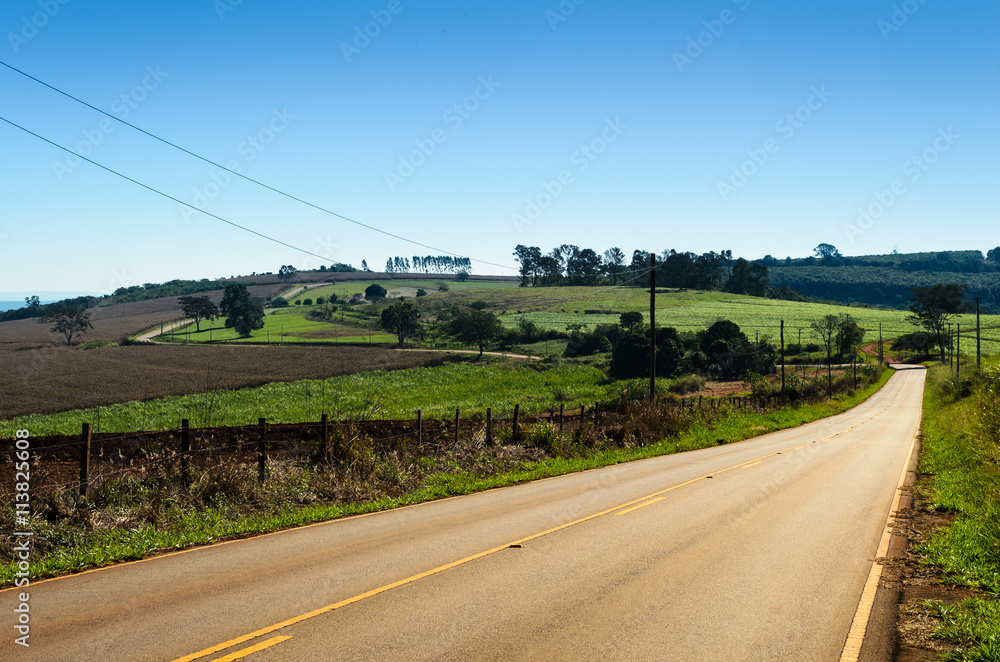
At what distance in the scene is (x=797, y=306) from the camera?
481 ft

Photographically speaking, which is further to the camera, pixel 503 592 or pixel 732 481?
pixel 732 481

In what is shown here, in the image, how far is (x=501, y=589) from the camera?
7988mm

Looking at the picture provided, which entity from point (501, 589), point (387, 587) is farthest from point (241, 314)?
point (501, 589)

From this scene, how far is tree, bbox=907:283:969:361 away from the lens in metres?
109

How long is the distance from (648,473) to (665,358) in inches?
2310

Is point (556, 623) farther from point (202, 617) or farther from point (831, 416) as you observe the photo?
point (831, 416)

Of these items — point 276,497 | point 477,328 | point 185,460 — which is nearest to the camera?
point 185,460

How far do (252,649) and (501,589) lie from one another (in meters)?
3.01

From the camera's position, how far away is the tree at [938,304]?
109 meters

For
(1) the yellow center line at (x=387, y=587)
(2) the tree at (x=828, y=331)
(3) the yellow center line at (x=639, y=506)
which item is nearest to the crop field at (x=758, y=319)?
(2) the tree at (x=828, y=331)

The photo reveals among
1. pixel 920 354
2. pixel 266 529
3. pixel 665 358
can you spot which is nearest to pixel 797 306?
pixel 920 354

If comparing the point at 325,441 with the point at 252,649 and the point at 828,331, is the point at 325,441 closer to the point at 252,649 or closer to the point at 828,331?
the point at 252,649

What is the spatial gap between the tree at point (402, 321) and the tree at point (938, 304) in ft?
268

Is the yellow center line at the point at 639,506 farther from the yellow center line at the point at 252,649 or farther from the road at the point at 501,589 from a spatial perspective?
the yellow center line at the point at 252,649
